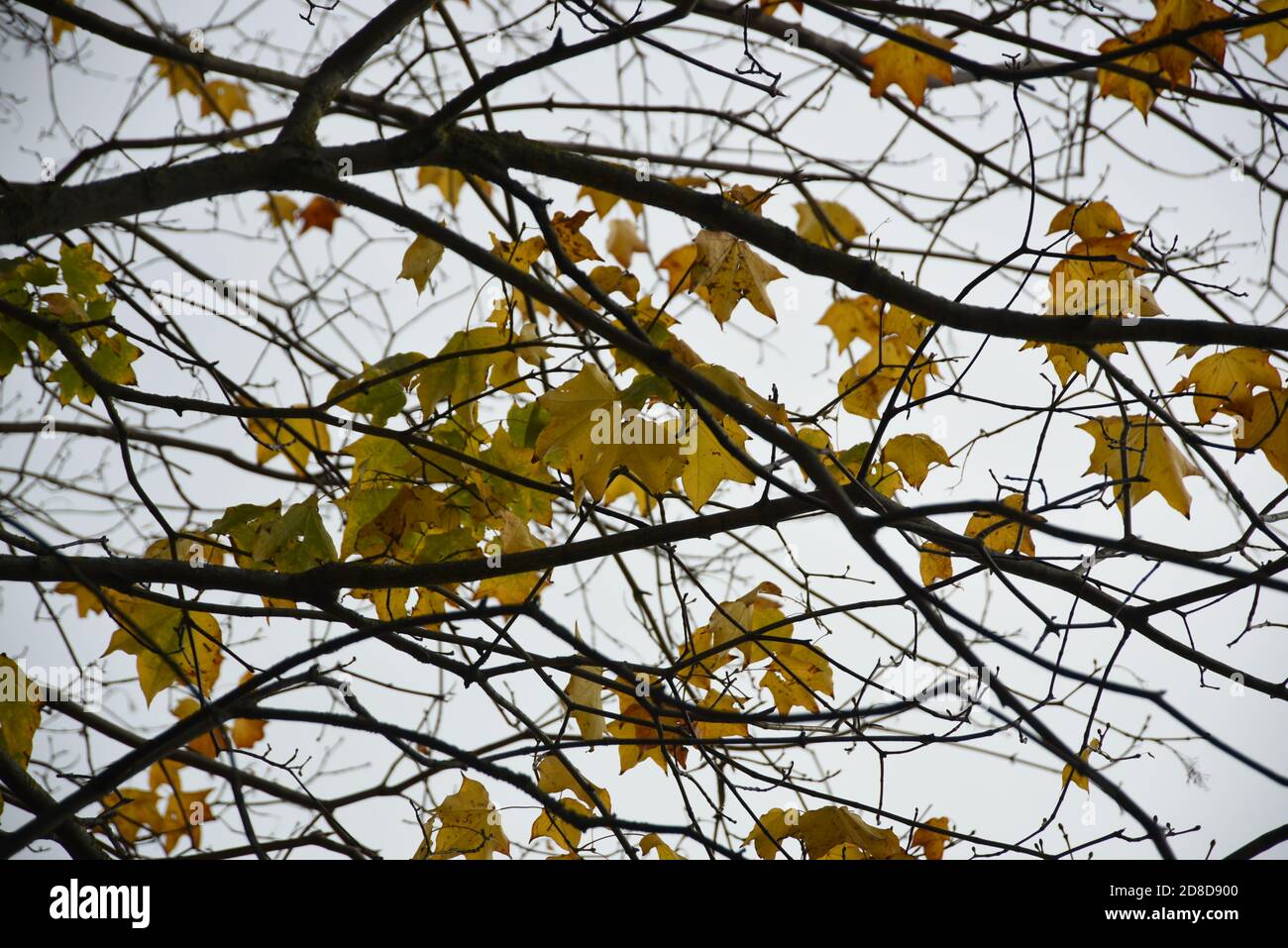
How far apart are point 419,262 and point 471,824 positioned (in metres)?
1.03

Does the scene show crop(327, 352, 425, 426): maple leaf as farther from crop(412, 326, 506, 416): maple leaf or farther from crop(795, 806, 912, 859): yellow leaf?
crop(795, 806, 912, 859): yellow leaf

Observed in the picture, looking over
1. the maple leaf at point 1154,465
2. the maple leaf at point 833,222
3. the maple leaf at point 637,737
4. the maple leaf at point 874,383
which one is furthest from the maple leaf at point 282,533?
the maple leaf at point 833,222

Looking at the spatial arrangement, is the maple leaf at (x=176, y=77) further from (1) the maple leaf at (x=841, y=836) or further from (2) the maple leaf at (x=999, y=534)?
(1) the maple leaf at (x=841, y=836)

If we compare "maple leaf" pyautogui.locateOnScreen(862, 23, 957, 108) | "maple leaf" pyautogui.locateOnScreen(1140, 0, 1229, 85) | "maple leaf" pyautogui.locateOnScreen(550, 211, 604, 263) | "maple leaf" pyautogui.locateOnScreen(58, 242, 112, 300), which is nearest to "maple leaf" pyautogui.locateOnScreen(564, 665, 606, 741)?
"maple leaf" pyautogui.locateOnScreen(550, 211, 604, 263)

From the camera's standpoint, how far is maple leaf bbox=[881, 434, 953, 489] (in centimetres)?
168

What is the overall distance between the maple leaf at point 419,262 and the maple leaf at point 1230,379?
4.33ft

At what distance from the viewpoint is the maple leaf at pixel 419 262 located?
5.16ft

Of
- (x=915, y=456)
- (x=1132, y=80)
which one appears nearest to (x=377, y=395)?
(x=915, y=456)

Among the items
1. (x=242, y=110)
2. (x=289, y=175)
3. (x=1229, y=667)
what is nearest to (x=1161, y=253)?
(x=1229, y=667)

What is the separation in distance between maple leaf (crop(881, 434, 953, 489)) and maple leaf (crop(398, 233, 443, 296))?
834 mm

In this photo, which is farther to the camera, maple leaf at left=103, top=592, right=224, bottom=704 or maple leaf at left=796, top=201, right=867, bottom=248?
maple leaf at left=796, top=201, right=867, bottom=248
